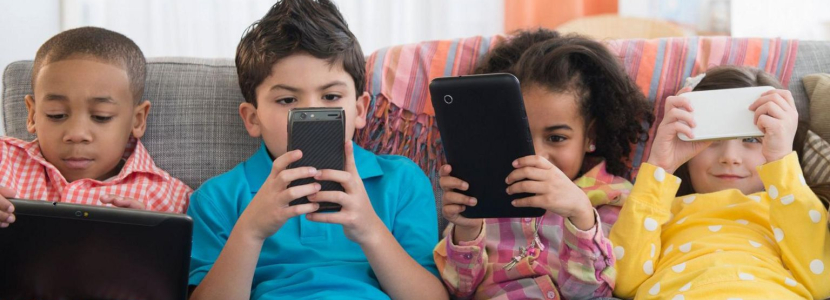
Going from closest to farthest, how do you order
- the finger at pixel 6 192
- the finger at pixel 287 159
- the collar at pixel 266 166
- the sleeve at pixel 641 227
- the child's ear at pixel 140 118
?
the finger at pixel 287 159 < the finger at pixel 6 192 < the sleeve at pixel 641 227 < the collar at pixel 266 166 < the child's ear at pixel 140 118

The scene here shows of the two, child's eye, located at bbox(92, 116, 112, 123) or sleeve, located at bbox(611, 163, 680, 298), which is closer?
sleeve, located at bbox(611, 163, 680, 298)

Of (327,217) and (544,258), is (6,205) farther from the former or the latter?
(544,258)

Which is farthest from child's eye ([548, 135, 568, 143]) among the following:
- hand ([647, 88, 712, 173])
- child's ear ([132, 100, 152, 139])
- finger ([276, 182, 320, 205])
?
child's ear ([132, 100, 152, 139])

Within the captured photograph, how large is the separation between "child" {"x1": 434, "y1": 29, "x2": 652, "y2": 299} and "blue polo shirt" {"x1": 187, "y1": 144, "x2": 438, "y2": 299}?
90 mm

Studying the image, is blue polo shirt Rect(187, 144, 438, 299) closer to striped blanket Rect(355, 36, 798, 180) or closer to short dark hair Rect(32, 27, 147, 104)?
striped blanket Rect(355, 36, 798, 180)

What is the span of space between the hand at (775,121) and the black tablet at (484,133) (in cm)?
41

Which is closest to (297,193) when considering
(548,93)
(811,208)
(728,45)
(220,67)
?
(548,93)

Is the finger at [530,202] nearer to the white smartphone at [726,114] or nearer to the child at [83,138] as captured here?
the white smartphone at [726,114]

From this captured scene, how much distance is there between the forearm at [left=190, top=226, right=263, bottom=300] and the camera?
1234mm

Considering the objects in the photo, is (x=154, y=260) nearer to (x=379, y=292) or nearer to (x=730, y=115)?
(x=379, y=292)

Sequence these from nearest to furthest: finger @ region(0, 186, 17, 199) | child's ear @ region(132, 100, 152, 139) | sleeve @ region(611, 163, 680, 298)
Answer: finger @ region(0, 186, 17, 199) → sleeve @ region(611, 163, 680, 298) → child's ear @ region(132, 100, 152, 139)

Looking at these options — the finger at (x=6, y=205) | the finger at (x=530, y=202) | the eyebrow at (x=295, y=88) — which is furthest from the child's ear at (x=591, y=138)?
the finger at (x=6, y=205)

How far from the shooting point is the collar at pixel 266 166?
1461 millimetres

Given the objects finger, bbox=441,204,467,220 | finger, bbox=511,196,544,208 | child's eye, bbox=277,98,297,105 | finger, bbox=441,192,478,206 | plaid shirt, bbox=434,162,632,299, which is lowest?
plaid shirt, bbox=434,162,632,299
